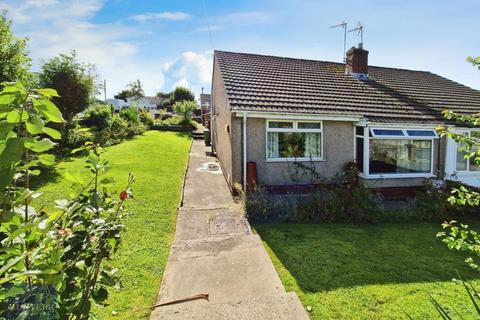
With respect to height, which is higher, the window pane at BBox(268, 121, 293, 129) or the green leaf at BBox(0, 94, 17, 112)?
the window pane at BBox(268, 121, 293, 129)

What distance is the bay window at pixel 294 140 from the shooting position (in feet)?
39.7

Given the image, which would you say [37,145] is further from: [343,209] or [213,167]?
[213,167]

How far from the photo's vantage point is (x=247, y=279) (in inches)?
237

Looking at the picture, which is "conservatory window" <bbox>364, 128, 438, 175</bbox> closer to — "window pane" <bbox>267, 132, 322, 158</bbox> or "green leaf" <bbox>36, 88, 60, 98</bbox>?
"window pane" <bbox>267, 132, 322, 158</bbox>

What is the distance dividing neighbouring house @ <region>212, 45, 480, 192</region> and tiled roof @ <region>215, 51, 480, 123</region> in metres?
0.06

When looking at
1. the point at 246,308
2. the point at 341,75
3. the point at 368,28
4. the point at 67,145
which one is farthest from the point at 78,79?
the point at 246,308

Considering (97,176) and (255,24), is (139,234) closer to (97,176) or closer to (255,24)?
(97,176)

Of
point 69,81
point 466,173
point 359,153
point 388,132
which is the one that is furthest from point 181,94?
point 466,173

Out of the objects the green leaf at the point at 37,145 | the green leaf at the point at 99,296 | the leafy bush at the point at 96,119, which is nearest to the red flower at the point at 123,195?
the green leaf at the point at 99,296

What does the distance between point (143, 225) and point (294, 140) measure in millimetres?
6985

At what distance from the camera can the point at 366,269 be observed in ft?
21.4

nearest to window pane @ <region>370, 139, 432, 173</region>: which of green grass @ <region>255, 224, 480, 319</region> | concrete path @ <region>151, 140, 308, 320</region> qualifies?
green grass @ <region>255, 224, 480, 319</region>

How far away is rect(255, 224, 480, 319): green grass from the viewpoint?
5195 millimetres

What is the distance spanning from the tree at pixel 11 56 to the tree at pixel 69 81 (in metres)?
6.98
